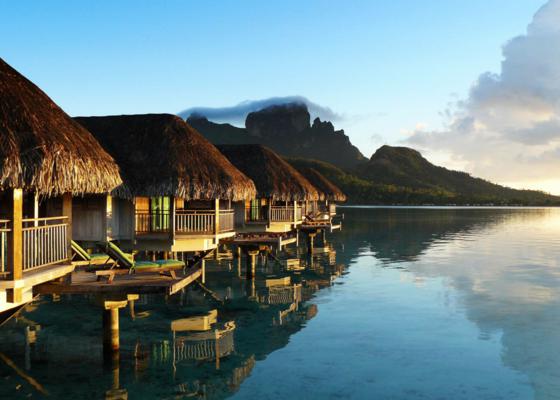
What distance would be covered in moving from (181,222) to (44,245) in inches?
339

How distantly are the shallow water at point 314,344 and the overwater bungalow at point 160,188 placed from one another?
8.48 feet

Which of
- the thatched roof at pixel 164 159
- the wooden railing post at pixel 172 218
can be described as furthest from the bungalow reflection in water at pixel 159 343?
the thatched roof at pixel 164 159

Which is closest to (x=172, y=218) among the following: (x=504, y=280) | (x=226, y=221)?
(x=226, y=221)

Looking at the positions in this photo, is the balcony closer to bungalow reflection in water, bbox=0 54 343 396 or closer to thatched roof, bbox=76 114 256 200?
bungalow reflection in water, bbox=0 54 343 396

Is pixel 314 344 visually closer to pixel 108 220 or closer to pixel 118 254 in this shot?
pixel 118 254

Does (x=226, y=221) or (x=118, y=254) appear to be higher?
(x=226, y=221)

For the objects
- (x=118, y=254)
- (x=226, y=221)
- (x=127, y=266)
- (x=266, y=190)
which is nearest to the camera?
Answer: (x=118, y=254)

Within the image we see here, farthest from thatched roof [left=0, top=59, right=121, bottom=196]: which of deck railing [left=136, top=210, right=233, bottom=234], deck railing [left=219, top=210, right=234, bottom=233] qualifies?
deck railing [left=219, top=210, right=234, bottom=233]

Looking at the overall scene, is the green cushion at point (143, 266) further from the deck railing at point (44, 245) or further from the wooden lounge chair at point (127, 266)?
the deck railing at point (44, 245)

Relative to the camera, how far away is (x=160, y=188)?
18.9 meters

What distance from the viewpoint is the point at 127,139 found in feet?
70.3

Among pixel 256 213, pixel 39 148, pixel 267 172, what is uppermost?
pixel 267 172

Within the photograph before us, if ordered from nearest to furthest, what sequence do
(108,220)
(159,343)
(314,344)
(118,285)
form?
(118,285)
(159,343)
(314,344)
(108,220)

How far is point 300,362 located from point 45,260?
6.42m
